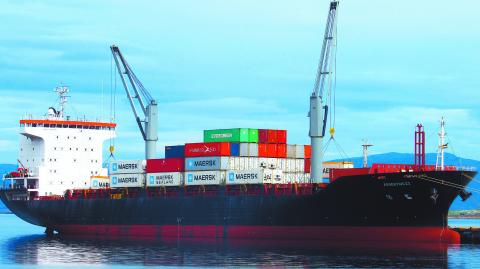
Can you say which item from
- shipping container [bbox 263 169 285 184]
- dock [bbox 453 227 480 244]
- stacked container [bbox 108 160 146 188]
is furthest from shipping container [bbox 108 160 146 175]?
dock [bbox 453 227 480 244]

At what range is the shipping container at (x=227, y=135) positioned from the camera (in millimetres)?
63625

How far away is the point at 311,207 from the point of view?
2295 inches

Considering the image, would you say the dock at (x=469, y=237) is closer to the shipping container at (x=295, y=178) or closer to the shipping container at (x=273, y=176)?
the shipping container at (x=295, y=178)

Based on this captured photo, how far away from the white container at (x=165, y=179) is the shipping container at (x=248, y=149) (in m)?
5.29

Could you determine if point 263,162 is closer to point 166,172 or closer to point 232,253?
point 166,172

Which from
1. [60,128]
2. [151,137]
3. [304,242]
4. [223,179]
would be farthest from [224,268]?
[60,128]

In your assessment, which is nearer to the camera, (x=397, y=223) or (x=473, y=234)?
(x=397, y=223)

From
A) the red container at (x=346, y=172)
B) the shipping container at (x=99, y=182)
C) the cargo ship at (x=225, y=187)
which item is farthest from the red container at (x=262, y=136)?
the shipping container at (x=99, y=182)

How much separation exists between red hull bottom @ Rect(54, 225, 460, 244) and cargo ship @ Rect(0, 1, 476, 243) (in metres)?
0.07

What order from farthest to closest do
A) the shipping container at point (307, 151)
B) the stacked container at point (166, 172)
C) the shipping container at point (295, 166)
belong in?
the shipping container at point (307, 151) → the stacked container at point (166, 172) → the shipping container at point (295, 166)

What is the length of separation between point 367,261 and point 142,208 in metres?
25.7

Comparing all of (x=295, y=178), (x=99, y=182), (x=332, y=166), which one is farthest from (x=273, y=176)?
(x=99, y=182)

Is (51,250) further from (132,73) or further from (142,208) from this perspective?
(132,73)

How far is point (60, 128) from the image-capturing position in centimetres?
7981
